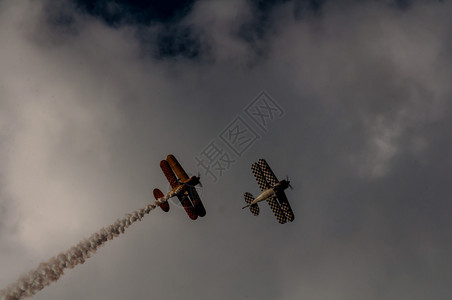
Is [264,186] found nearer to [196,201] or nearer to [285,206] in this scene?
[285,206]

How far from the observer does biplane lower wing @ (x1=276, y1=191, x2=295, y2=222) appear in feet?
216

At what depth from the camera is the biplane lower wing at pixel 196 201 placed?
216 feet

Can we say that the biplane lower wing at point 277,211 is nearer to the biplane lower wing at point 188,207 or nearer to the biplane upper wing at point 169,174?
the biplane lower wing at point 188,207

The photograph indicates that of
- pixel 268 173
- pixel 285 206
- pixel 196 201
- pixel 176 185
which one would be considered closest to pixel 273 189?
pixel 268 173

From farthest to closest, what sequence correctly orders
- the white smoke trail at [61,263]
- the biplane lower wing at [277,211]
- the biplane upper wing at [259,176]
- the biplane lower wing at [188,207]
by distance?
the biplane lower wing at [188,207], the biplane lower wing at [277,211], the biplane upper wing at [259,176], the white smoke trail at [61,263]

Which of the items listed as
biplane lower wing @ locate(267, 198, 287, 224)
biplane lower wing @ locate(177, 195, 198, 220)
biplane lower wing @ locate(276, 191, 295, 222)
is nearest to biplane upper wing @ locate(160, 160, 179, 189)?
biplane lower wing @ locate(177, 195, 198, 220)

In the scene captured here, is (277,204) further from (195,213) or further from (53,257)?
(53,257)

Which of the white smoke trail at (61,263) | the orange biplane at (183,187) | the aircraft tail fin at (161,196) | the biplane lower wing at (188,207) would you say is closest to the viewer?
the white smoke trail at (61,263)

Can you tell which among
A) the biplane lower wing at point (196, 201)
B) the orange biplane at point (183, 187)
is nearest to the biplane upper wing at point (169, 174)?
the orange biplane at point (183, 187)

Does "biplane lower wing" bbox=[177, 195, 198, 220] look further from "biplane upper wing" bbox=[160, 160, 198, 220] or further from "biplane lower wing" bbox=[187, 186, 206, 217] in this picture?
"biplane lower wing" bbox=[187, 186, 206, 217]

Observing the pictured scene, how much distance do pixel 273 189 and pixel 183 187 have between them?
46.5ft

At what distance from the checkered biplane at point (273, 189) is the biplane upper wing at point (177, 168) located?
11105 mm

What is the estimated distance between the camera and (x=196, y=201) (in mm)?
67438

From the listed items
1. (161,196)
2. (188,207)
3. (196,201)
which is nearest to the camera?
(196,201)
